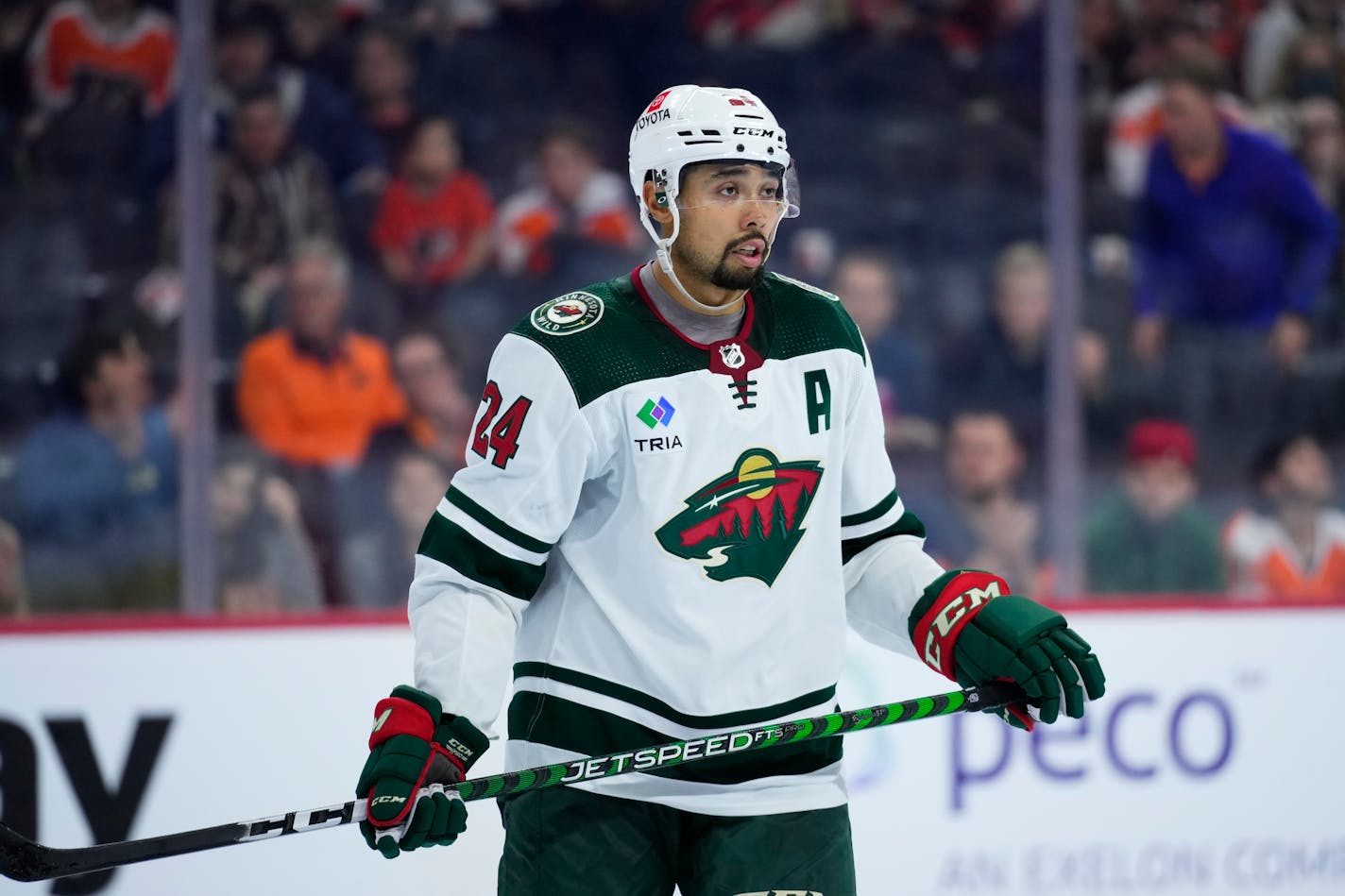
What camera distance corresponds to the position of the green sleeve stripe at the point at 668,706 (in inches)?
71.7

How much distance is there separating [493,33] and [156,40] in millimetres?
787

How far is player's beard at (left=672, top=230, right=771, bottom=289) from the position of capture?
1825 millimetres

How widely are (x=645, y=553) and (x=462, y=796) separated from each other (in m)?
0.30

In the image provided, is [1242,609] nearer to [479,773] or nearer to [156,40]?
[479,773]

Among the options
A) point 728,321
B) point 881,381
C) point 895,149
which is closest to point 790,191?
point 728,321

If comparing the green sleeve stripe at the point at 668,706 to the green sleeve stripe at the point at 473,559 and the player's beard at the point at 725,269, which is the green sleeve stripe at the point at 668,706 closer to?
the green sleeve stripe at the point at 473,559

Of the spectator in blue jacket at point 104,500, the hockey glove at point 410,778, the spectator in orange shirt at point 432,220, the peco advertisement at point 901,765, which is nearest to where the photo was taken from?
the hockey glove at point 410,778

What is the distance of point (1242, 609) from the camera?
320cm

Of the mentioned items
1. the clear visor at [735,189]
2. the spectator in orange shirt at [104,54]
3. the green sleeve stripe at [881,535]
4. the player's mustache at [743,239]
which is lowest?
the green sleeve stripe at [881,535]

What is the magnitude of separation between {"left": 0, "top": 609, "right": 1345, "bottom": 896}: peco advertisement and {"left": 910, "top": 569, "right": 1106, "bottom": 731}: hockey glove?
1098mm

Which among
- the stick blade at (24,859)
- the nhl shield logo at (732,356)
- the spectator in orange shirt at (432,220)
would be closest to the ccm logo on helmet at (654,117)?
the nhl shield logo at (732,356)

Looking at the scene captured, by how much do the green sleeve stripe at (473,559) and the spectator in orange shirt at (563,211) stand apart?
2.32 metres

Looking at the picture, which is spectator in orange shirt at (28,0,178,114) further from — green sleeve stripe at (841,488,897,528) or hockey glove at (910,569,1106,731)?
hockey glove at (910,569,1106,731)

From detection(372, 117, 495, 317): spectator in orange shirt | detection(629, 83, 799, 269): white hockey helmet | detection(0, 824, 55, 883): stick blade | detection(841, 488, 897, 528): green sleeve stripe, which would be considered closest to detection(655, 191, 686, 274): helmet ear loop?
detection(629, 83, 799, 269): white hockey helmet
